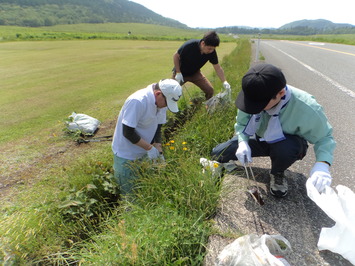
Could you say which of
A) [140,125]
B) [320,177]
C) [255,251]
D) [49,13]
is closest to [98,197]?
[140,125]

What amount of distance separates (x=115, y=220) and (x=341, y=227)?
65.3 inches

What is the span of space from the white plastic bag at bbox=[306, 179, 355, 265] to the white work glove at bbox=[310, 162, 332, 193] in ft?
0.69

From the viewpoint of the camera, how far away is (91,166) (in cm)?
274

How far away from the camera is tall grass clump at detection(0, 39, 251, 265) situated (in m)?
1.46

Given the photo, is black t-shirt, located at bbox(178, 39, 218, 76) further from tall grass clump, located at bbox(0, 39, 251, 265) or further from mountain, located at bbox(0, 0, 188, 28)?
mountain, located at bbox(0, 0, 188, 28)

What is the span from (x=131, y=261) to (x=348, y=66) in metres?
9.62

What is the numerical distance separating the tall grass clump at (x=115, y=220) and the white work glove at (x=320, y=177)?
743 millimetres

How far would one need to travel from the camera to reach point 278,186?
198 cm

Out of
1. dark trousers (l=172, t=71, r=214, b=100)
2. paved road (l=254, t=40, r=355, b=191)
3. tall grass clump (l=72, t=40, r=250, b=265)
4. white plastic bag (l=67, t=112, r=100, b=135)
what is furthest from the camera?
dark trousers (l=172, t=71, r=214, b=100)

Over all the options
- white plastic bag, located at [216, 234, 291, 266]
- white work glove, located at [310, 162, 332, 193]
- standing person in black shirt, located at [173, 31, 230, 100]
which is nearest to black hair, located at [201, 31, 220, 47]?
standing person in black shirt, located at [173, 31, 230, 100]

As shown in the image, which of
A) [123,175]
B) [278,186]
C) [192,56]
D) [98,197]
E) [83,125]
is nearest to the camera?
[278,186]

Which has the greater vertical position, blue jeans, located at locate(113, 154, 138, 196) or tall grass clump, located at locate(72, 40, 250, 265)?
tall grass clump, located at locate(72, 40, 250, 265)

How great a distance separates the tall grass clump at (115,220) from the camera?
1462mm

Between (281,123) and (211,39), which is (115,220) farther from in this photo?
(211,39)
